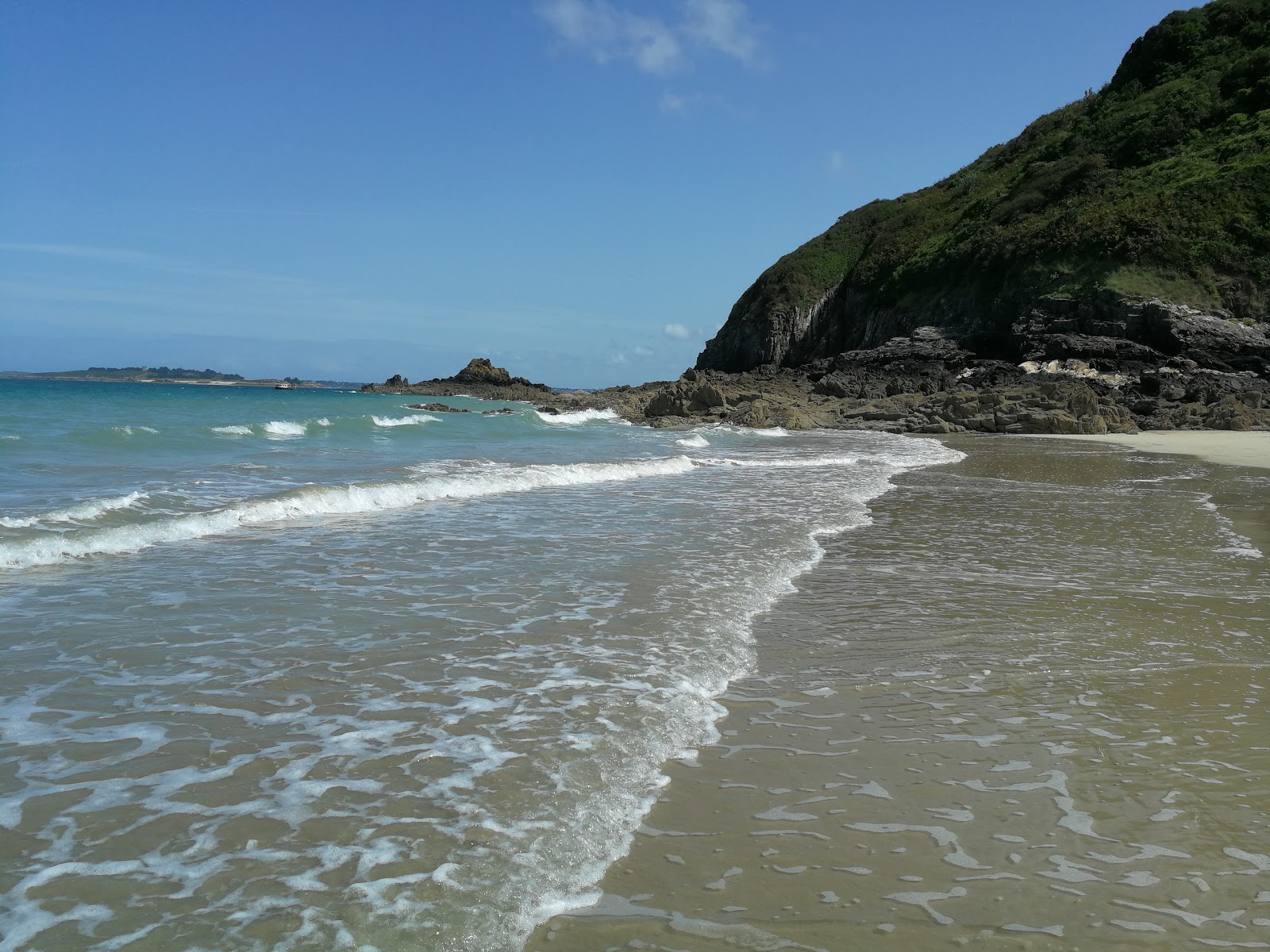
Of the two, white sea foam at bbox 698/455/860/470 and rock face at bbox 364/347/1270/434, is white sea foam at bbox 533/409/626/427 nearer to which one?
rock face at bbox 364/347/1270/434

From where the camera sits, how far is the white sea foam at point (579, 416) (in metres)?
42.1

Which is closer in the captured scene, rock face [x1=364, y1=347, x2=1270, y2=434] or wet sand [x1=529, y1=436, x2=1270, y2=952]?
wet sand [x1=529, y1=436, x2=1270, y2=952]

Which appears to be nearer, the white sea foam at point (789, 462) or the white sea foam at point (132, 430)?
the white sea foam at point (789, 462)

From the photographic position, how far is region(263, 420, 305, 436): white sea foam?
2678cm

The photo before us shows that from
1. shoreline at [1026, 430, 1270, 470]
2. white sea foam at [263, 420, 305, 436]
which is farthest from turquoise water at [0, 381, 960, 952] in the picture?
white sea foam at [263, 420, 305, 436]

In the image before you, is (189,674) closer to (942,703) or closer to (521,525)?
(942,703)

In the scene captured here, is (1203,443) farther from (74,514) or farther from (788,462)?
(74,514)

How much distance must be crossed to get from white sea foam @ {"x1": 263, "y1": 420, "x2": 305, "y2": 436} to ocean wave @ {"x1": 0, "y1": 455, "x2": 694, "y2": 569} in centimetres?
1393

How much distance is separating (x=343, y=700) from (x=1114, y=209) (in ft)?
162

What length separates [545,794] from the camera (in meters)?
3.36

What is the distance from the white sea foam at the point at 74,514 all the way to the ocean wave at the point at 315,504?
2.69ft

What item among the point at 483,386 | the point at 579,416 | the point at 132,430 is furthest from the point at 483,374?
the point at 132,430

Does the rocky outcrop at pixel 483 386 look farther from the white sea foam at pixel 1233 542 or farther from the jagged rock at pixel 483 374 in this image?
the white sea foam at pixel 1233 542

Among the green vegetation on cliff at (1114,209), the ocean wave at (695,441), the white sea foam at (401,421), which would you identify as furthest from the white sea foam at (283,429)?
the green vegetation on cliff at (1114,209)
